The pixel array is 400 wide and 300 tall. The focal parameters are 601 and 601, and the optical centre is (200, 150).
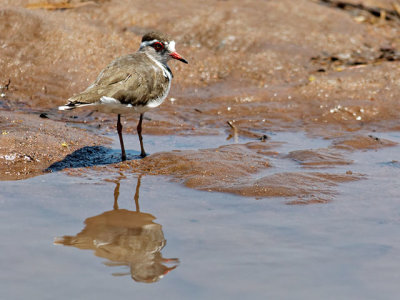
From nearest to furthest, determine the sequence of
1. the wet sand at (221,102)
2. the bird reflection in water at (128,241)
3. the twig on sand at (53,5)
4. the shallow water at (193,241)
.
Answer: the shallow water at (193,241)
the bird reflection in water at (128,241)
the wet sand at (221,102)
the twig on sand at (53,5)

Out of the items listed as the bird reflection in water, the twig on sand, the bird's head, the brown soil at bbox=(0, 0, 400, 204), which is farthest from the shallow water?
the twig on sand

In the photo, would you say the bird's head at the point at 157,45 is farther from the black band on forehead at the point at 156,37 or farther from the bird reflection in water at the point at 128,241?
the bird reflection in water at the point at 128,241

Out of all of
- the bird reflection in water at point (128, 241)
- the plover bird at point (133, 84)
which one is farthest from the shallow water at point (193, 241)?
the plover bird at point (133, 84)

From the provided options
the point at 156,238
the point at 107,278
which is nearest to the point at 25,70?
the point at 156,238

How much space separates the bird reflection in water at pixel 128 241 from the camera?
446cm

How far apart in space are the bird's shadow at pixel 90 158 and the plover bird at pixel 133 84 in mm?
207

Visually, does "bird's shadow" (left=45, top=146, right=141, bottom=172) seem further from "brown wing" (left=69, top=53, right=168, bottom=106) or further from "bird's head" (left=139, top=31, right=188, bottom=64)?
"bird's head" (left=139, top=31, right=188, bottom=64)

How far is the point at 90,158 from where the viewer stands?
7641 millimetres

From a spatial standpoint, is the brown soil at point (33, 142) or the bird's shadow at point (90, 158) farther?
the bird's shadow at point (90, 158)

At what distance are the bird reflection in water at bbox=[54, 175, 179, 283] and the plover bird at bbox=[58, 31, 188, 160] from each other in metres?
1.62

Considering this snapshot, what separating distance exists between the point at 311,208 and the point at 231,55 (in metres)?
6.50

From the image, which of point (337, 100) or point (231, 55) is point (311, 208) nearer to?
point (337, 100)

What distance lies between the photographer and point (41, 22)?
11180 millimetres

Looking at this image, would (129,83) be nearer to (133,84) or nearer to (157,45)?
(133,84)
